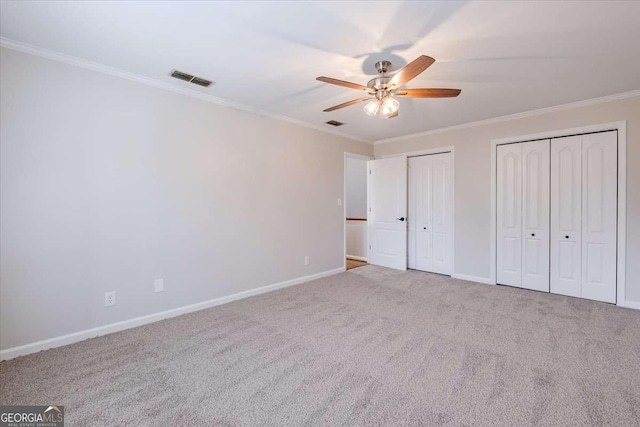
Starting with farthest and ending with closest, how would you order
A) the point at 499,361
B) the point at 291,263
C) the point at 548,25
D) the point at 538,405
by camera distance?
the point at 291,263, the point at 499,361, the point at 548,25, the point at 538,405

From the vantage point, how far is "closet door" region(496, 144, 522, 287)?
398 cm

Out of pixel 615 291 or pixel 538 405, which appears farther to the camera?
pixel 615 291

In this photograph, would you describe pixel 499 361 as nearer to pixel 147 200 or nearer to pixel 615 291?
pixel 615 291

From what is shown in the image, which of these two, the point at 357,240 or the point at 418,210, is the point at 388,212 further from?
the point at 357,240

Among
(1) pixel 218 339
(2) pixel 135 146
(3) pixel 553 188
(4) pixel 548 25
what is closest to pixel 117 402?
(1) pixel 218 339

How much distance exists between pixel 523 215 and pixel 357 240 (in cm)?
311

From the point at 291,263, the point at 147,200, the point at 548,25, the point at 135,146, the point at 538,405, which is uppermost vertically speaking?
the point at 548,25

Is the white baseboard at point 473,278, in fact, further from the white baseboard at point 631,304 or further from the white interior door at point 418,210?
the white baseboard at point 631,304

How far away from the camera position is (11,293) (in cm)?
218

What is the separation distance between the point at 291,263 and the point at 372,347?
2.04 m

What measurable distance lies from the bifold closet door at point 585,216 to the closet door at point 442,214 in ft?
4.32

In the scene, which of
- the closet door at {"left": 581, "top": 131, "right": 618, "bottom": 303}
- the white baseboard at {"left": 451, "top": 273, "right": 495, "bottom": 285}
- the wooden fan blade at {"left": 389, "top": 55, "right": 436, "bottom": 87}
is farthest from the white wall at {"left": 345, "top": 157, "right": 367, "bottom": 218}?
the wooden fan blade at {"left": 389, "top": 55, "right": 436, "bottom": 87}

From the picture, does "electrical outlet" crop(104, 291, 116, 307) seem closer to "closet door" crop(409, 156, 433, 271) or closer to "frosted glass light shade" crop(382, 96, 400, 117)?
"frosted glass light shade" crop(382, 96, 400, 117)

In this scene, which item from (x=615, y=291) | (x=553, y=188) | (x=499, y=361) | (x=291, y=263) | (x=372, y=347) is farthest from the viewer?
(x=291, y=263)
